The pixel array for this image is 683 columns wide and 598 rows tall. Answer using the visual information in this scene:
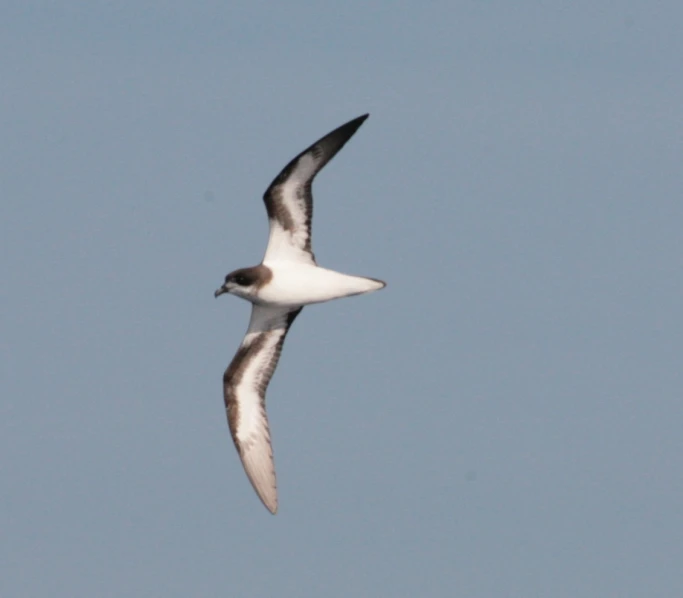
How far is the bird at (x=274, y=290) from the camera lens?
1347 inches

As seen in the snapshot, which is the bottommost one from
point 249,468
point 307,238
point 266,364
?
point 249,468

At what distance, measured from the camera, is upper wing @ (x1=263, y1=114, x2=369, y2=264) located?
3403cm

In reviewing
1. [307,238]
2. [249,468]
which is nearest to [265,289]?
[307,238]

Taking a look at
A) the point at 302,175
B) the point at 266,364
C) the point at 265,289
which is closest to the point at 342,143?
the point at 302,175

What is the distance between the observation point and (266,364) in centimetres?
3738

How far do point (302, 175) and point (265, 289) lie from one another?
99.9 inches

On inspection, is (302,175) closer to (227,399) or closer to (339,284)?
(339,284)

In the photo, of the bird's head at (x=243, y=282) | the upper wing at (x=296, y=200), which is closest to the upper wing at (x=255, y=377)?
the bird's head at (x=243, y=282)

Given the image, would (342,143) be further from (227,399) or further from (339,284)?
(227,399)

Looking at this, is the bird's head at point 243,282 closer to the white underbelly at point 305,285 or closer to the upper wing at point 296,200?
the white underbelly at point 305,285

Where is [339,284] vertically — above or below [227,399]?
above

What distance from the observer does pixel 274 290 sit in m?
35.0

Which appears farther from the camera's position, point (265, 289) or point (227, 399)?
point (227, 399)

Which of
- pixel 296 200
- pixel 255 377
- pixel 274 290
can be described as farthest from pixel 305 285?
pixel 255 377
